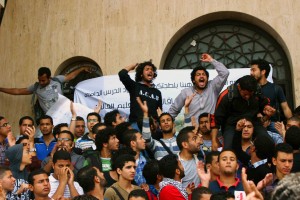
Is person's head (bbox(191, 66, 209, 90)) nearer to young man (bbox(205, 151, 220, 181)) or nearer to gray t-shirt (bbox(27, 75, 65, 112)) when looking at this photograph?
young man (bbox(205, 151, 220, 181))

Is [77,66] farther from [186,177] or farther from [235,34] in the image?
[186,177]

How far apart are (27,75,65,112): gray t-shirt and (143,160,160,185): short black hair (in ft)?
15.9

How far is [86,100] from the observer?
38.5ft

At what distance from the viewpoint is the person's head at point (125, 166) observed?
6906 millimetres

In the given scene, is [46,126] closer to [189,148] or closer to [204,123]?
[204,123]

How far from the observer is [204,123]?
925 cm

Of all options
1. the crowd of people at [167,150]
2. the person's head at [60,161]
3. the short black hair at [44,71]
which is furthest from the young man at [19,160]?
the short black hair at [44,71]

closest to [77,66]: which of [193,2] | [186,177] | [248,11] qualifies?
[193,2]

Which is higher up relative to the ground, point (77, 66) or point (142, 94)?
point (77, 66)

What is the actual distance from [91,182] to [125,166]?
18.5 inches

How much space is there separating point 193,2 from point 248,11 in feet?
3.57

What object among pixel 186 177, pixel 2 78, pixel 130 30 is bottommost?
pixel 186 177

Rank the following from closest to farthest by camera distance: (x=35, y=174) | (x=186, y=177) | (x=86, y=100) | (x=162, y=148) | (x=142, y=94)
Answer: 1. (x=35, y=174)
2. (x=186, y=177)
3. (x=162, y=148)
4. (x=142, y=94)
5. (x=86, y=100)

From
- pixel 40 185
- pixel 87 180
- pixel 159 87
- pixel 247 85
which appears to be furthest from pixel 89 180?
pixel 159 87
